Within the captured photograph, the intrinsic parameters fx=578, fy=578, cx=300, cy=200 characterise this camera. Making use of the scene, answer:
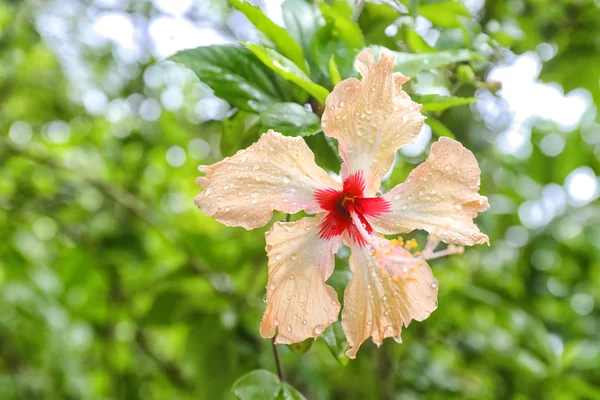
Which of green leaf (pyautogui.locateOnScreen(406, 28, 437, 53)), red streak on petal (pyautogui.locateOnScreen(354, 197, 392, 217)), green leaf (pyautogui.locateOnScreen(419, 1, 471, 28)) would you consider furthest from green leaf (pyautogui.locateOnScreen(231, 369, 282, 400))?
green leaf (pyautogui.locateOnScreen(419, 1, 471, 28))

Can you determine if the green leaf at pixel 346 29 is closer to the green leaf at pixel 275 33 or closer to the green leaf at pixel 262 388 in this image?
Result: the green leaf at pixel 275 33

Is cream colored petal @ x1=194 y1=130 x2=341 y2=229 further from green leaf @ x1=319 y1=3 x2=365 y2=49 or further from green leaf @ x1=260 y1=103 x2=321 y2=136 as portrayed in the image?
green leaf @ x1=319 y1=3 x2=365 y2=49

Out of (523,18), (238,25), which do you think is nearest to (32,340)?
(238,25)

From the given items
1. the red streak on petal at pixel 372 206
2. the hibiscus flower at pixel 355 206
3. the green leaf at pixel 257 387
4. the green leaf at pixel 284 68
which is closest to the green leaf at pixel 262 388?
the green leaf at pixel 257 387

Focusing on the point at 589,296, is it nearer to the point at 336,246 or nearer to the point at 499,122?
the point at 499,122

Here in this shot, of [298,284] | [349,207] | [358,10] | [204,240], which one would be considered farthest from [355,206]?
[204,240]

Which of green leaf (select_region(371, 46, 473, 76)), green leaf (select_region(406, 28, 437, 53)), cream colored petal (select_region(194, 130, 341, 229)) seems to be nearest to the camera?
cream colored petal (select_region(194, 130, 341, 229))

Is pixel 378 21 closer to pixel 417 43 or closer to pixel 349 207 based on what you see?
pixel 417 43
